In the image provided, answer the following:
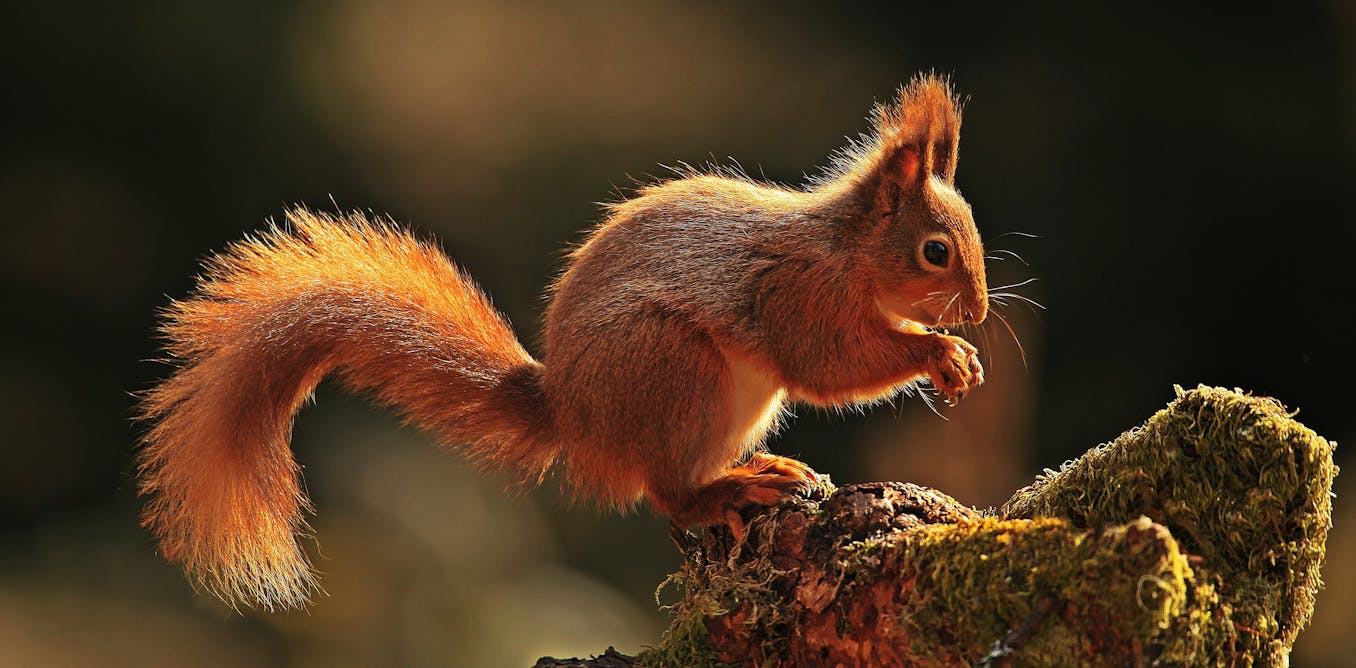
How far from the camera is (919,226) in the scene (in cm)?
204

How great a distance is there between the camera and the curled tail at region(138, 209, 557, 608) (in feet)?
6.68

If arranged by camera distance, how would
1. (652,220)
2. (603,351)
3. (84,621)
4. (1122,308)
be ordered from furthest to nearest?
(1122,308), (84,621), (652,220), (603,351)

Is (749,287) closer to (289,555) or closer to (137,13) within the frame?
(289,555)

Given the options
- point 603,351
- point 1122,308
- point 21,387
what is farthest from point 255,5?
point 1122,308

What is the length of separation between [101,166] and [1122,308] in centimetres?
345

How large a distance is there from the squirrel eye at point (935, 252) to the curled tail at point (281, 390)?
0.77 meters

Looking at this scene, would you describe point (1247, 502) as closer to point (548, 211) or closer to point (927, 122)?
point (927, 122)

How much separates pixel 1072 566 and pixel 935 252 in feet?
2.72

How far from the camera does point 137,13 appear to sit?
3.53 meters

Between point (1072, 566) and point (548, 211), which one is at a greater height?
point (1072, 566)

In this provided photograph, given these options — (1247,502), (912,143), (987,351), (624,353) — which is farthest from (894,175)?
(987,351)

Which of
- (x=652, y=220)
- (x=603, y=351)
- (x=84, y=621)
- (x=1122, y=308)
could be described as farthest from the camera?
(x=1122, y=308)

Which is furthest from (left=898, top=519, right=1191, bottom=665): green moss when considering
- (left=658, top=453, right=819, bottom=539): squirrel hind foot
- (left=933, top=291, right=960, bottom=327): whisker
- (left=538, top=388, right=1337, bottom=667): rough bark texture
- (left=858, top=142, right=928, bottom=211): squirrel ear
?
(left=858, top=142, right=928, bottom=211): squirrel ear

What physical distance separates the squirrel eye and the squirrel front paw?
0.46ft
